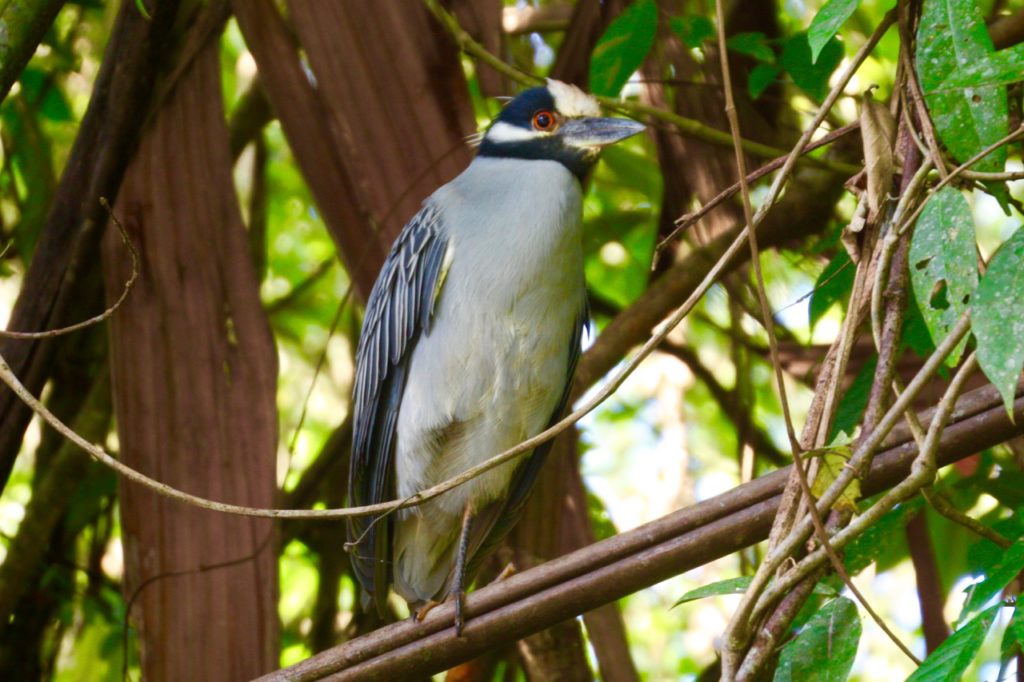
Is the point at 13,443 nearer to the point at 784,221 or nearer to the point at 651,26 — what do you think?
the point at 651,26

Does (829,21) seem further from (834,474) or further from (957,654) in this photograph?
(957,654)

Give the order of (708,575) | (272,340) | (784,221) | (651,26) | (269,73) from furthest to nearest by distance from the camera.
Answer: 1. (708,575)
2. (784,221)
3. (269,73)
4. (272,340)
5. (651,26)

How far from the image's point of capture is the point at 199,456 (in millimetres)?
2338

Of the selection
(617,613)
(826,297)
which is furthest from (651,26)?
(617,613)

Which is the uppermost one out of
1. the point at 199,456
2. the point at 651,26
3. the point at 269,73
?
the point at 269,73

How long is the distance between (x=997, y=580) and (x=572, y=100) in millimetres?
1614

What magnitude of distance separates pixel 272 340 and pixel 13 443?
22.1 inches

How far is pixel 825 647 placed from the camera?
4.25 ft

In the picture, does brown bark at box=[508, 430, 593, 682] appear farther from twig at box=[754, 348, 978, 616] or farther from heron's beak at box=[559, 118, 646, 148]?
twig at box=[754, 348, 978, 616]

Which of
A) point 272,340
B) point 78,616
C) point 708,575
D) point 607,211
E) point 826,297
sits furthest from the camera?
point 708,575

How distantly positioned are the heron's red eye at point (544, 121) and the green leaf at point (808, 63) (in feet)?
1.70

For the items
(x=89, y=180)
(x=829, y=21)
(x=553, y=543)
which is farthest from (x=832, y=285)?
(x=89, y=180)

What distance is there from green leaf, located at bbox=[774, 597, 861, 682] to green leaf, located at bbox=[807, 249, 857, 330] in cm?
68

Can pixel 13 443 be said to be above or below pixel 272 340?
below
